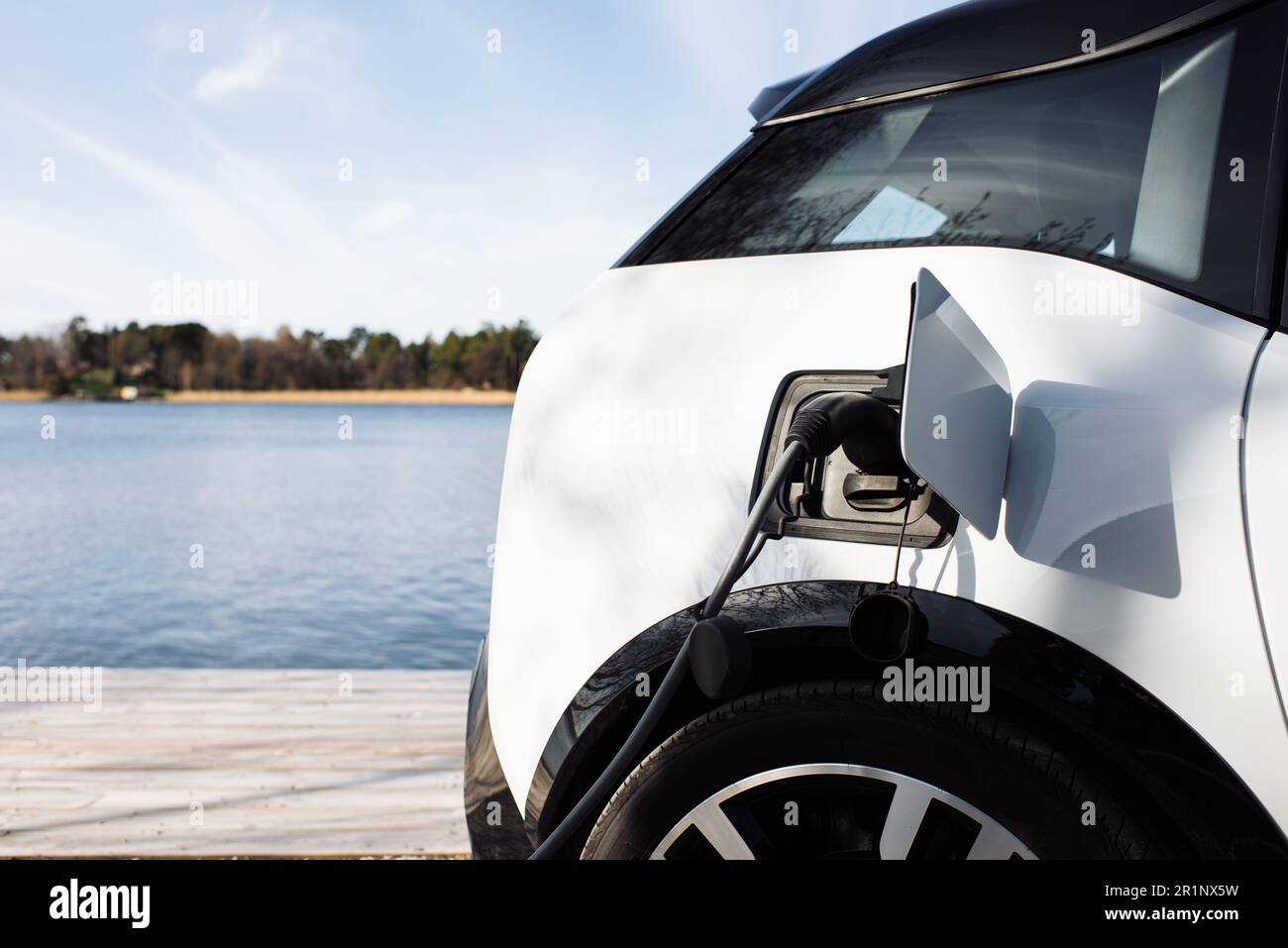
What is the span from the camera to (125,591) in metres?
15.9

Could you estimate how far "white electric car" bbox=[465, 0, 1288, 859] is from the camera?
107cm

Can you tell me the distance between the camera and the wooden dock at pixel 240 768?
303 cm

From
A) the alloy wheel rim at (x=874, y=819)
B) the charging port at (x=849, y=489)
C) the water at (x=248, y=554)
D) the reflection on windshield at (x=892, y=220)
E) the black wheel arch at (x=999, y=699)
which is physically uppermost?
the reflection on windshield at (x=892, y=220)

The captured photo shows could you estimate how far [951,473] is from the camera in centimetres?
→ 111

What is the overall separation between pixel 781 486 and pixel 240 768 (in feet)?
9.94

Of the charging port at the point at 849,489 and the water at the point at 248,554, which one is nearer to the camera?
the charging port at the point at 849,489

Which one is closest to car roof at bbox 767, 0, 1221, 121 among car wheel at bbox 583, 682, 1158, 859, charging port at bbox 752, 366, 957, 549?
charging port at bbox 752, 366, 957, 549

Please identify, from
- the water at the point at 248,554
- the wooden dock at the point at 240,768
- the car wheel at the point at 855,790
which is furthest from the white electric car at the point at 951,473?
the water at the point at 248,554

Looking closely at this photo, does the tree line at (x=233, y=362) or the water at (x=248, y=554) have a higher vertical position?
the tree line at (x=233, y=362)

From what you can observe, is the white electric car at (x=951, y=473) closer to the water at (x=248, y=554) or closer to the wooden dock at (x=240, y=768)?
the wooden dock at (x=240, y=768)

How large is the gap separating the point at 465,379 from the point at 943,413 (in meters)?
44.2

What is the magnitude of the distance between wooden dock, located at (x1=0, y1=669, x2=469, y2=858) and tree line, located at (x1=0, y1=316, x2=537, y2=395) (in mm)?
37585

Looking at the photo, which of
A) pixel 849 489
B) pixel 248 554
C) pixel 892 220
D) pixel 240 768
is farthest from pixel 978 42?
pixel 248 554
